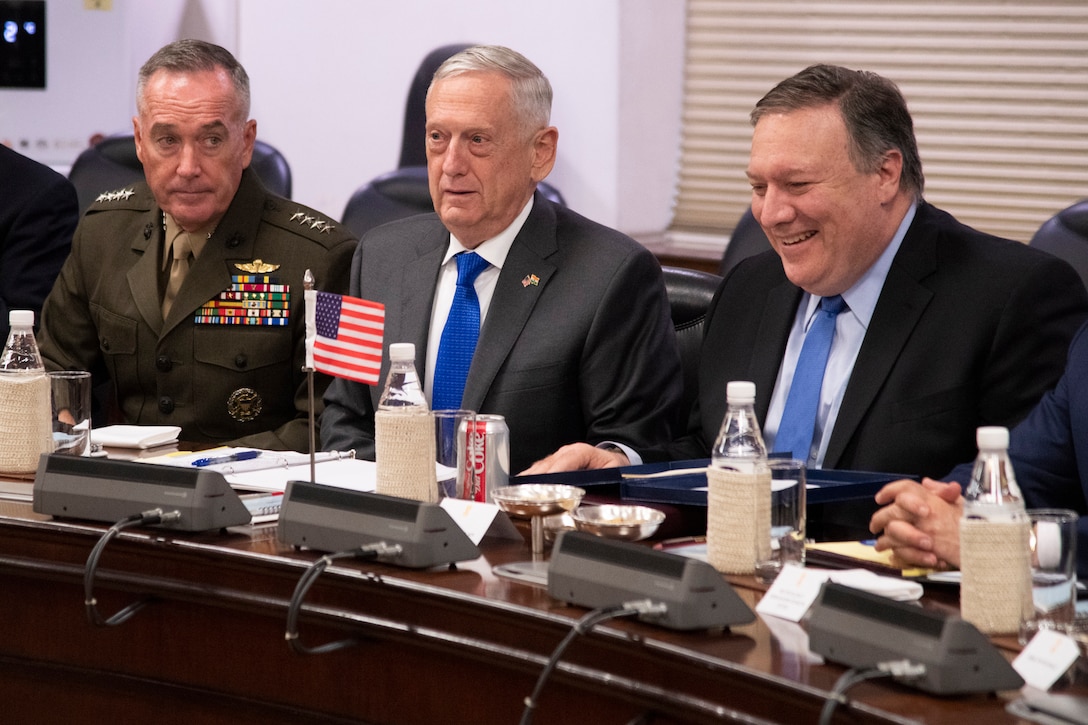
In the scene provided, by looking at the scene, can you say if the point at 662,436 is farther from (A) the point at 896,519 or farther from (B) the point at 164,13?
(B) the point at 164,13

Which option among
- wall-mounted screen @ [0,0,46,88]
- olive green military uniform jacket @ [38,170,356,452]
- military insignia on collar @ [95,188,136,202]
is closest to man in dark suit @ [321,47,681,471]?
olive green military uniform jacket @ [38,170,356,452]

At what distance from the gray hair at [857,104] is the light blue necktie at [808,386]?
26cm

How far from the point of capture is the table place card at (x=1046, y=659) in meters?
1.33

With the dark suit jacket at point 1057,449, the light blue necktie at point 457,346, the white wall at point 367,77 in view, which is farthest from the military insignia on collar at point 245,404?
the white wall at point 367,77

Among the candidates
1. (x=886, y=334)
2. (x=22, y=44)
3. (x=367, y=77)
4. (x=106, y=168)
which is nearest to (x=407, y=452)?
(x=886, y=334)

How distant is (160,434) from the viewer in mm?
2479

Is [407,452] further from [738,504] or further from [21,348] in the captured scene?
[21,348]

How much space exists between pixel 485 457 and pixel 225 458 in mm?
540

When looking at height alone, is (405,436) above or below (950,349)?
below

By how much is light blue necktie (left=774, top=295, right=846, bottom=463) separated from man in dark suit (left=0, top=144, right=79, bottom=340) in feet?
6.24

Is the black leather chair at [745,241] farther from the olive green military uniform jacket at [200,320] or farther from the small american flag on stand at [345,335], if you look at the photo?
the small american flag on stand at [345,335]

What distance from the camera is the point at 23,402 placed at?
221 cm

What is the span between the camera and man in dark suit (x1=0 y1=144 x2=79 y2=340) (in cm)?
346

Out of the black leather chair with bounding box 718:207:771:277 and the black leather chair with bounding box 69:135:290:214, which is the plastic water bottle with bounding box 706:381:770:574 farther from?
the black leather chair with bounding box 69:135:290:214
